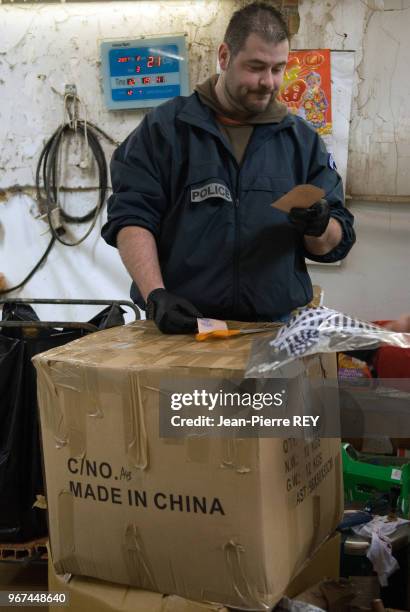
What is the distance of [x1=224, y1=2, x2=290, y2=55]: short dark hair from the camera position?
4.78 feet

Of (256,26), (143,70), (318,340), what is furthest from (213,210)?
(143,70)

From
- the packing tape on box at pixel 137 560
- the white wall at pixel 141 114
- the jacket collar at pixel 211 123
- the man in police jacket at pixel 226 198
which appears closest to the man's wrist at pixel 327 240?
the man in police jacket at pixel 226 198

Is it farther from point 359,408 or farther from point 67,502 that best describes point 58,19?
point 67,502

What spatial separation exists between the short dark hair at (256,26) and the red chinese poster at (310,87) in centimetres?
150

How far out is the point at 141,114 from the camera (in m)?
3.14

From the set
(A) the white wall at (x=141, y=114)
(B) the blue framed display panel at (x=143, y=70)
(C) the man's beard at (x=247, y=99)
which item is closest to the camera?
(C) the man's beard at (x=247, y=99)

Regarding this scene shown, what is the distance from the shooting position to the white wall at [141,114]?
2.91 metres

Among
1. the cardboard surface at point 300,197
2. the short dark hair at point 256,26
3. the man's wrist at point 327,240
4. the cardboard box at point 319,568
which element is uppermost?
the short dark hair at point 256,26

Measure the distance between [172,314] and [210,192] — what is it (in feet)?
1.10

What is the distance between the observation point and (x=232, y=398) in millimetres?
985

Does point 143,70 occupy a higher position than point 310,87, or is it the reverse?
point 143,70

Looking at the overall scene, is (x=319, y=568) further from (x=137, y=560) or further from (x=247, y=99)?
(x=247, y=99)

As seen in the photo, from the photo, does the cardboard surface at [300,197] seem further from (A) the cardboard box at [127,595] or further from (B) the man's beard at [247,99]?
(A) the cardboard box at [127,595]

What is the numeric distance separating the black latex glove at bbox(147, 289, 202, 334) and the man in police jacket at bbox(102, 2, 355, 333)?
0.08 metres
